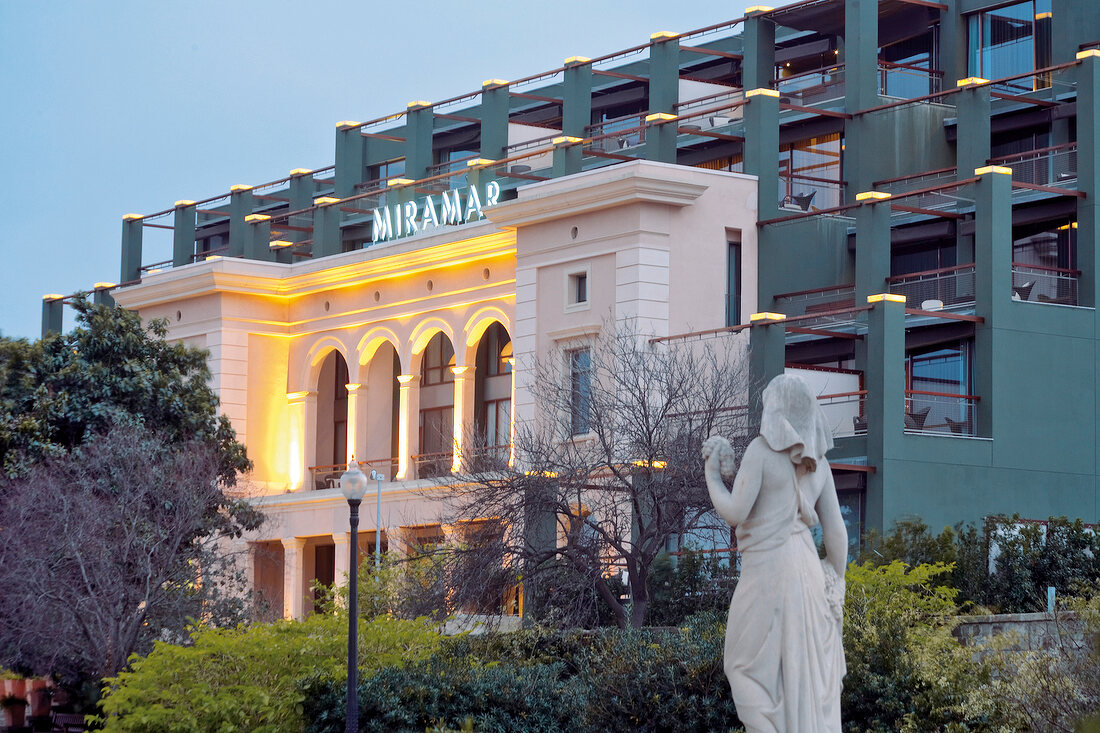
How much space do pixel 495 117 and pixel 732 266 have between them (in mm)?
13270

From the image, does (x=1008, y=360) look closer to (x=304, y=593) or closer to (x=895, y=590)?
(x=895, y=590)

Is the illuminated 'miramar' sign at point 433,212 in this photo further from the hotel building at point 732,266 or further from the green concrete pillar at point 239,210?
the green concrete pillar at point 239,210

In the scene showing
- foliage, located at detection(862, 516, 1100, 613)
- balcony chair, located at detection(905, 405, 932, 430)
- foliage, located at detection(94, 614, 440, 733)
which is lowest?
foliage, located at detection(94, 614, 440, 733)

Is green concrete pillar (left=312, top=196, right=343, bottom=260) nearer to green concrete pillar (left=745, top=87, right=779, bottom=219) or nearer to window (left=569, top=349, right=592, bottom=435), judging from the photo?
window (left=569, top=349, right=592, bottom=435)

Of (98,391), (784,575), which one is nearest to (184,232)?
(98,391)

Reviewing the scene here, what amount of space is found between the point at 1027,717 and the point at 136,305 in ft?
133

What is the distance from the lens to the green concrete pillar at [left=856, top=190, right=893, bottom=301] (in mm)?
40344

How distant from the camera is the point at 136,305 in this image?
178 feet

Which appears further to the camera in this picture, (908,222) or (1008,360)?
(908,222)

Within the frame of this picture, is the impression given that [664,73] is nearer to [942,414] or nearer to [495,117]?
[495,117]

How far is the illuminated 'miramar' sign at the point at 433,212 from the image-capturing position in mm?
48213

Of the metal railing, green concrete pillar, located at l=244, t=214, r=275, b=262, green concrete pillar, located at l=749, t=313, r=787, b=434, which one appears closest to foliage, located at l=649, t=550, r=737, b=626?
the metal railing

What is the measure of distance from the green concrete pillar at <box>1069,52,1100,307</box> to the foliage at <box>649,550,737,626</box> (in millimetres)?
10342

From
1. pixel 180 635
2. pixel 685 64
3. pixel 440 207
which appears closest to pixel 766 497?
pixel 180 635
